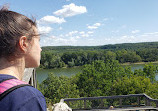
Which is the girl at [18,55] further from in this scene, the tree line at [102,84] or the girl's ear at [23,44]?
the tree line at [102,84]

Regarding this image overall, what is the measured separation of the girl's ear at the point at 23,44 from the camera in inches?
29.4

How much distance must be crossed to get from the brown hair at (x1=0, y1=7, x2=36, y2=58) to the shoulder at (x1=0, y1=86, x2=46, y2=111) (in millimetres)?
220

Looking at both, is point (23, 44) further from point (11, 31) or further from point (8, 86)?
point (8, 86)

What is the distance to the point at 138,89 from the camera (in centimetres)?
1581

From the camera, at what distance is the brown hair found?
0.72 meters

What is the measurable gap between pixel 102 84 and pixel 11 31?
58.8ft

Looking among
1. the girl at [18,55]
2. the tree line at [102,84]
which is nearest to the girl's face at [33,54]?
the girl at [18,55]

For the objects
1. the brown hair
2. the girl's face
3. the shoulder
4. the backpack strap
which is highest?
the brown hair

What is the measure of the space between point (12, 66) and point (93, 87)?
17.6m

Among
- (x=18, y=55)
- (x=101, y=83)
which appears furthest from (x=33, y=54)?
(x=101, y=83)

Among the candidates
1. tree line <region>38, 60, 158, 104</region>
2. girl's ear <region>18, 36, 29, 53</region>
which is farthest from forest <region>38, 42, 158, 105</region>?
girl's ear <region>18, 36, 29, 53</region>

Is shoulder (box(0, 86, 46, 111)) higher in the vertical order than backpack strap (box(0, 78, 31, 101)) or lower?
lower

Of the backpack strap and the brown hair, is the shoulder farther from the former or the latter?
the brown hair

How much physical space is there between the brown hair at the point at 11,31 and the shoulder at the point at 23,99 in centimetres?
22
